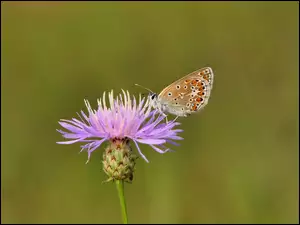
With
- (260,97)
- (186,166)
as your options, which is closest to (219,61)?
(260,97)

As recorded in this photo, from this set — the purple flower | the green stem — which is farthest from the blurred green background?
the green stem

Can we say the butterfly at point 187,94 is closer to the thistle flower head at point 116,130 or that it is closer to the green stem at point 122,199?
the thistle flower head at point 116,130

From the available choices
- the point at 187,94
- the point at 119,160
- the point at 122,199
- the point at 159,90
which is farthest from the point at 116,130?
the point at 159,90

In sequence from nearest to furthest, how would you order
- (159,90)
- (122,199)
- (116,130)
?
(122,199)
(116,130)
(159,90)

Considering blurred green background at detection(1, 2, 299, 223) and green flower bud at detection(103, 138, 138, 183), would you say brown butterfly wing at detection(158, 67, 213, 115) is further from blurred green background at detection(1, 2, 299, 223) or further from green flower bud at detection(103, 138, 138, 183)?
blurred green background at detection(1, 2, 299, 223)

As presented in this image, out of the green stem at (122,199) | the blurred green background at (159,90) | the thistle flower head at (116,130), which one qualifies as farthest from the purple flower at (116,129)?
the blurred green background at (159,90)

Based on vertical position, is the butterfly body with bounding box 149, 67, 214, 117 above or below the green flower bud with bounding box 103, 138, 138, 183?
above

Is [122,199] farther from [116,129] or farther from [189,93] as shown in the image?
[189,93]
